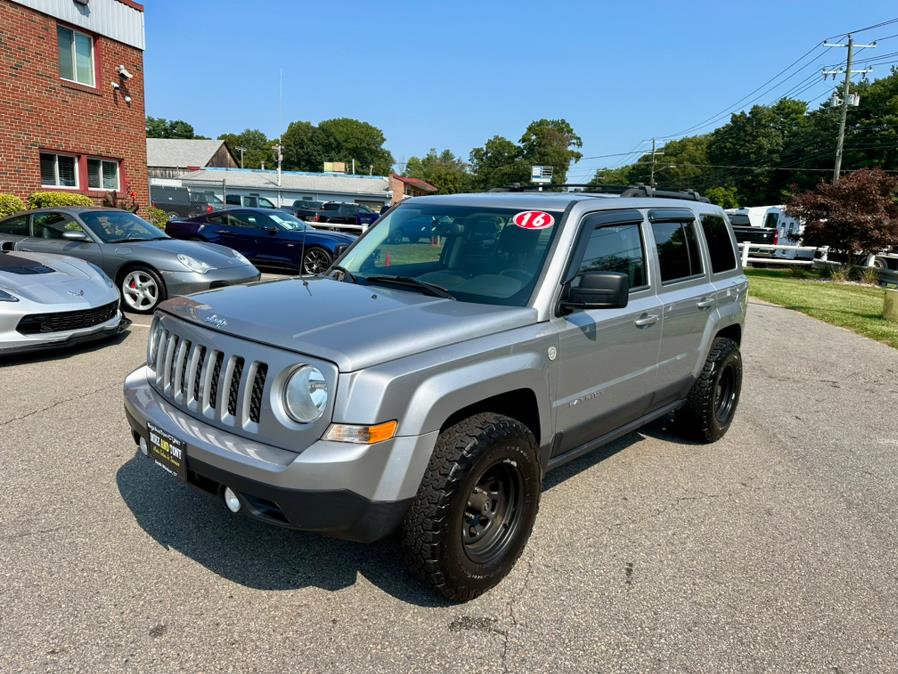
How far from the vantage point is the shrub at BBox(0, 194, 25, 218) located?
46.7 feet

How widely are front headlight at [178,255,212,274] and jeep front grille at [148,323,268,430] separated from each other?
5813 millimetres

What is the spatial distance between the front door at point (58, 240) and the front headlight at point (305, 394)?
24.0 feet

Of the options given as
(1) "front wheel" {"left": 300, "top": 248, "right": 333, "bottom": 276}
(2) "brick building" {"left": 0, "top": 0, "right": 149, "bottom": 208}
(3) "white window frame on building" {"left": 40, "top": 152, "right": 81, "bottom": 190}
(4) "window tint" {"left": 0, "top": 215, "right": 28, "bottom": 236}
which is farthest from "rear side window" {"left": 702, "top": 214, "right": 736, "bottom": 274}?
(3) "white window frame on building" {"left": 40, "top": 152, "right": 81, "bottom": 190}

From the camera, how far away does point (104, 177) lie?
1839 cm

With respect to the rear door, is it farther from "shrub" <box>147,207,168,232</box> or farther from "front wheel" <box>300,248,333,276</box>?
"shrub" <box>147,207,168,232</box>

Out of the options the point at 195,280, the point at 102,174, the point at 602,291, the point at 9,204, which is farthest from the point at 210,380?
the point at 102,174

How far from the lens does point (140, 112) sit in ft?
62.9

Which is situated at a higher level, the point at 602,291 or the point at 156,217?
the point at 156,217

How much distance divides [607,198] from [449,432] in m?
2.04

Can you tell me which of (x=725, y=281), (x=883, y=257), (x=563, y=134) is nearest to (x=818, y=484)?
(x=725, y=281)

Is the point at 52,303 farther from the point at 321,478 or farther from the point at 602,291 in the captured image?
the point at 602,291

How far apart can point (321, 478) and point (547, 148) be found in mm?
96172

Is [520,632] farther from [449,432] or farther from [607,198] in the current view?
[607,198]

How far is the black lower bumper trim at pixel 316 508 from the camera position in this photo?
2.60 metres
